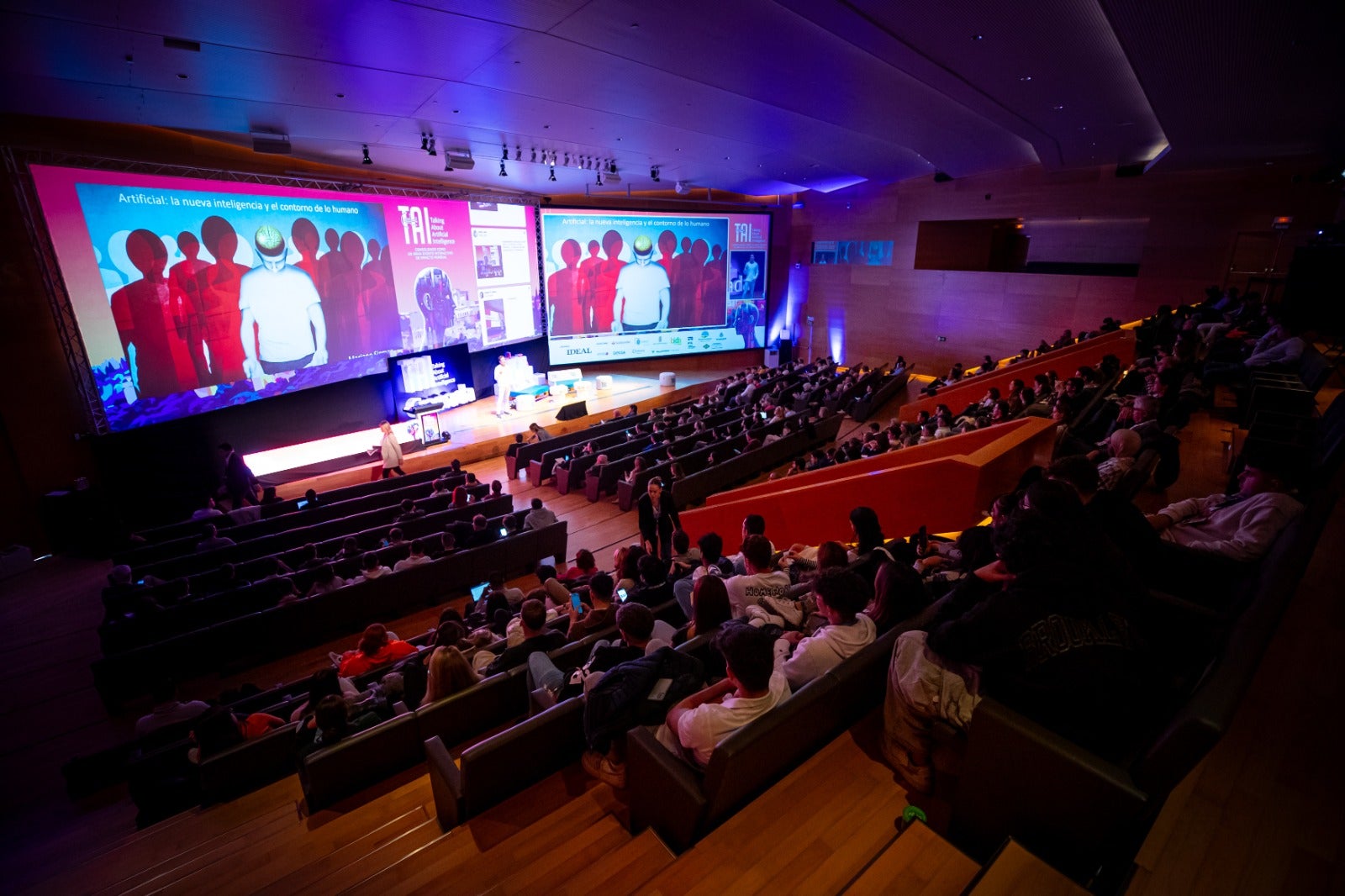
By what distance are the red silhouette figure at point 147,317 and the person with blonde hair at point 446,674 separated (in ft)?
25.8

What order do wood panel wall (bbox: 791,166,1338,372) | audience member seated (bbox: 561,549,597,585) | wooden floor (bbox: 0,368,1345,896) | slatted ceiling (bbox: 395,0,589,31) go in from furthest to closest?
wood panel wall (bbox: 791,166,1338,372) < audience member seated (bbox: 561,549,597,585) < slatted ceiling (bbox: 395,0,589,31) < wooden floor (bbox: 0,368,1345,896)

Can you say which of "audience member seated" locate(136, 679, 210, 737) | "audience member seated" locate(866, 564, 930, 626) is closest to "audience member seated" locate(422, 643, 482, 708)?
"audience member seated" locate(136, 679, 210, 737)

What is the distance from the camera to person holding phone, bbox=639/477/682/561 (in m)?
6.69

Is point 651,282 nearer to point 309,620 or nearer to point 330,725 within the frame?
point 309,620

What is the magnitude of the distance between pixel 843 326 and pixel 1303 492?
1560 cm

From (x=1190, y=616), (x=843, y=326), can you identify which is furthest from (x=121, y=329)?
(x=843, y=326)

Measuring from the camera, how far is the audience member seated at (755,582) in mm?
3418

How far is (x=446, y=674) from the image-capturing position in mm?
3430

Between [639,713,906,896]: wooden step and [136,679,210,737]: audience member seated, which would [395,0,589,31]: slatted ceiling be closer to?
[136,679,210,737]: audience member seated

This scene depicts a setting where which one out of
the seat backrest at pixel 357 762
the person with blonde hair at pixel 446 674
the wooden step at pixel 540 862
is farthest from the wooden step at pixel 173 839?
the wooden step at pixel 540 862

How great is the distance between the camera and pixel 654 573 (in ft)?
14.1

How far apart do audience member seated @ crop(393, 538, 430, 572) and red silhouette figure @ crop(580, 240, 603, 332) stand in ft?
36.1

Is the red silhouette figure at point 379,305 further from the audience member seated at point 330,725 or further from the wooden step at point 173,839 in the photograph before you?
the audience member seated at point 330,725

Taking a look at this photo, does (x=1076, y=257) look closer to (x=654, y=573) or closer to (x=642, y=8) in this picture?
(x=642, y=8)
